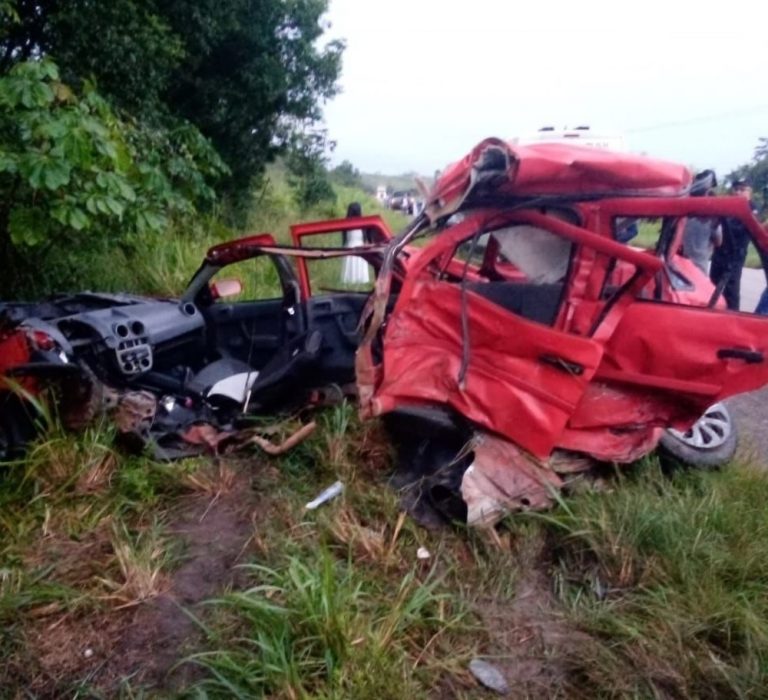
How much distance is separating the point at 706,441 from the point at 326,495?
1972 mm

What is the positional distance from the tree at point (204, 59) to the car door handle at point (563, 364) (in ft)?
14.1

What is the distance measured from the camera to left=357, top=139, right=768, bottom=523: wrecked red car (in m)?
2.96

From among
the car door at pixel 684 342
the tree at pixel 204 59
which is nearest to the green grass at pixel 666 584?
the car door at pixel 684 342

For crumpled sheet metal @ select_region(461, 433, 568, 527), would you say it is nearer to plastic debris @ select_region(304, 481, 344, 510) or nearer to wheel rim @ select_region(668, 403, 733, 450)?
plastic debris @ select_region(304, 481, 344, 510)

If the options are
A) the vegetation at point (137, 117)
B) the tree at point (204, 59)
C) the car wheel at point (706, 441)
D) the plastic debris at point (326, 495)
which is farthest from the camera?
the tree at point (204, 59)

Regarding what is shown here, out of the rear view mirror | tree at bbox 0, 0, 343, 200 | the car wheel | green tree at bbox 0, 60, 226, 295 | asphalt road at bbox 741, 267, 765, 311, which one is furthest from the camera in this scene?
asphalt road at bbox 741, 267, 765, 311

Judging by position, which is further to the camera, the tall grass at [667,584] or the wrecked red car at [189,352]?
the wrecked red car at [189,352]

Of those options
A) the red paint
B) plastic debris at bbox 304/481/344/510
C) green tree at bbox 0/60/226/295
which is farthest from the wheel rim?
green tree at bbox 0/60/226/295

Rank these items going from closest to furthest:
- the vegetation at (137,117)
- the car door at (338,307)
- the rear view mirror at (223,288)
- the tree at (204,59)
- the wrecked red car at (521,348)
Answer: the wrecked red car at (521,348) → the vegetation at (137,117) → the car door at (338,307) → the rear view mirror at (223,288) → the tree at (204,59)

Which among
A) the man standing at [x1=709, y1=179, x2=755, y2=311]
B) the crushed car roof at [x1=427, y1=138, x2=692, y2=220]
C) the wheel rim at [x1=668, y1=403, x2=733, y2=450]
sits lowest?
the wheel rim at [x1=668, y1=403, x2=733, y2=450]

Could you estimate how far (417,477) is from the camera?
3.21m

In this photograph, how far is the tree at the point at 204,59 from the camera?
250 inches

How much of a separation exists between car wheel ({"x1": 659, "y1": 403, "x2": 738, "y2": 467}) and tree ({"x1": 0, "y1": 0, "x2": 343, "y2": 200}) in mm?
4823

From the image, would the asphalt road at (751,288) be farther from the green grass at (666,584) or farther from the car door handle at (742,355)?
the green grass at (666,584)
